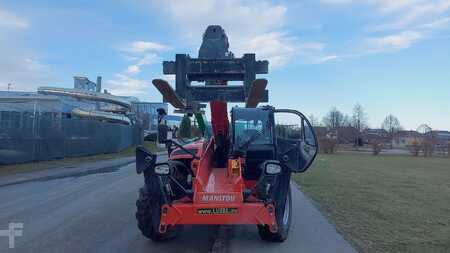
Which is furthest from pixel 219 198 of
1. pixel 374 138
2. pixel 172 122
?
pixel 374 138

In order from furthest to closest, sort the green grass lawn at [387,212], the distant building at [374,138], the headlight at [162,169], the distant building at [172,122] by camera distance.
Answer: the distant building at [374,138] < the distant building at [172,122] < the green grass lawn at [387,212] < the headlight at [162,169]

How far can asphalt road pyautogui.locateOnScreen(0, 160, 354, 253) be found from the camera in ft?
22.8

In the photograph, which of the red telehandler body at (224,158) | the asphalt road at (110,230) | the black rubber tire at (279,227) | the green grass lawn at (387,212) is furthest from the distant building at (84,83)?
the black rubber tire at (279,227)

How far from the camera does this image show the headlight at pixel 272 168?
6934 mm

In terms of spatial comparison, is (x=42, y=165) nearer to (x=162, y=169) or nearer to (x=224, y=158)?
(x=224, y=158)

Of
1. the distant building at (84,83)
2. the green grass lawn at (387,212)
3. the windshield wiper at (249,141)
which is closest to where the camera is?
the green grass lawn at (387,212)

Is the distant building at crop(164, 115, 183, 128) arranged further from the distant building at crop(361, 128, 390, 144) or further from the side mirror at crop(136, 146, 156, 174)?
the distant building at crop(361, 128, 390, 144)

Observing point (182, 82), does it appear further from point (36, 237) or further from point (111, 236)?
point (36, 237)

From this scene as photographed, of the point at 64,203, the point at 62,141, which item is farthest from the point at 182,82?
the point at 62,141

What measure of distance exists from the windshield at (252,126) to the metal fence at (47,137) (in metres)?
15.9

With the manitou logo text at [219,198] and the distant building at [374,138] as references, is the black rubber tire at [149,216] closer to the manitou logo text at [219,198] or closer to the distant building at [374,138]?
the manitou logo text at [219,198]

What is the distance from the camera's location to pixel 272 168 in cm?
695

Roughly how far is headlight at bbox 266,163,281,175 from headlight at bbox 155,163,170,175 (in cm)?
151

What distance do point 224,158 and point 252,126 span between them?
79 centimetres
